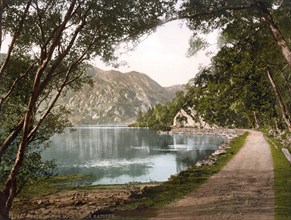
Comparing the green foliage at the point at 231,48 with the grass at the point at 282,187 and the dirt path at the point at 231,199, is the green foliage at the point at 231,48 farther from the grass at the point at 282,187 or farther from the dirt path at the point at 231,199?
the grass at the point at 282,187

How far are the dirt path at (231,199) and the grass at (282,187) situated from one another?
357 mm

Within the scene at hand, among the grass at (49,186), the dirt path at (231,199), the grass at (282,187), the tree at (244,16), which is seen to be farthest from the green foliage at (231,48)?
the grass at (49,186)

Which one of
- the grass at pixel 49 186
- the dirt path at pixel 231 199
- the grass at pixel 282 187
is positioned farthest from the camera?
the grass at pixel 49 186

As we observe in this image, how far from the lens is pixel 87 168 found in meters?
55.1

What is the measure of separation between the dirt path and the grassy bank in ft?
2.69

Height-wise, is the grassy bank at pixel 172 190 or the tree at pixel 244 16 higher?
the tree at pixel 244 16

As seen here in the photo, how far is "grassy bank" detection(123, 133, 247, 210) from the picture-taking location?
2152cm

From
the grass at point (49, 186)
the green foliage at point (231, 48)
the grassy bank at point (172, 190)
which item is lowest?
the grass at point (49, 186)

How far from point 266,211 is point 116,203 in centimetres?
957

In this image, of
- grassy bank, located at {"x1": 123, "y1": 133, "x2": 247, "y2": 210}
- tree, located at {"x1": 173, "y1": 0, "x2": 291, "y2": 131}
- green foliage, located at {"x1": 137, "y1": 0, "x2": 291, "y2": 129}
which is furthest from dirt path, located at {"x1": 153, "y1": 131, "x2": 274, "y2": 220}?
tree, located at {"x1": 173, "y1": 0, "x2": 291, "y2": 131}

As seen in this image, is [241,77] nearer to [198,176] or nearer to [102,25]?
[102,25]

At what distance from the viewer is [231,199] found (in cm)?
2091

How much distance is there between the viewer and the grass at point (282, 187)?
56.6 ft

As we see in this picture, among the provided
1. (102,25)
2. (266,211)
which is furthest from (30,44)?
(266,211)
